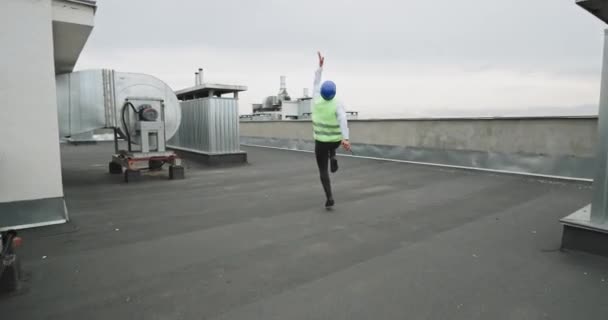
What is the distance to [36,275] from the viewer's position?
273 centimetres

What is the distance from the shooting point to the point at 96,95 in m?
6.82

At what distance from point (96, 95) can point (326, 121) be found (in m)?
4.92

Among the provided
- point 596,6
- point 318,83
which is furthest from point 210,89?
point 596,6

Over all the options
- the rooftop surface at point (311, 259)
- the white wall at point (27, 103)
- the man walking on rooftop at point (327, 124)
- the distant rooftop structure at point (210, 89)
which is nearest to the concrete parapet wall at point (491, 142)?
the rooftop surface at point (311, 259)

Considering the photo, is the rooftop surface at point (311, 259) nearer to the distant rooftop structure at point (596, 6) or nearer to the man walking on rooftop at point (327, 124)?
the man walking on rooftop at point (327, 124)

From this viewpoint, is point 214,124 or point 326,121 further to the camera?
point 214,124

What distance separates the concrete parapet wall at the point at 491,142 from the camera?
6562mm

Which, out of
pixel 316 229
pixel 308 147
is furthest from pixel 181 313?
pixel 308 147

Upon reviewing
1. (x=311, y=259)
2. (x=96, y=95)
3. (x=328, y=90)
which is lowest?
(x=311, y=259)

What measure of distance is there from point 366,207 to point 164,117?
520cm

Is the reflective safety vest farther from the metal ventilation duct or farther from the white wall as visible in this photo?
the metal ventilation duct

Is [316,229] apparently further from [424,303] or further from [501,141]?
[501,141]

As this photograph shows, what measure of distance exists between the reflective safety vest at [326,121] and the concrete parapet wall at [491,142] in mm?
4746

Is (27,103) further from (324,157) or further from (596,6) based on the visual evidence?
(596,6)
